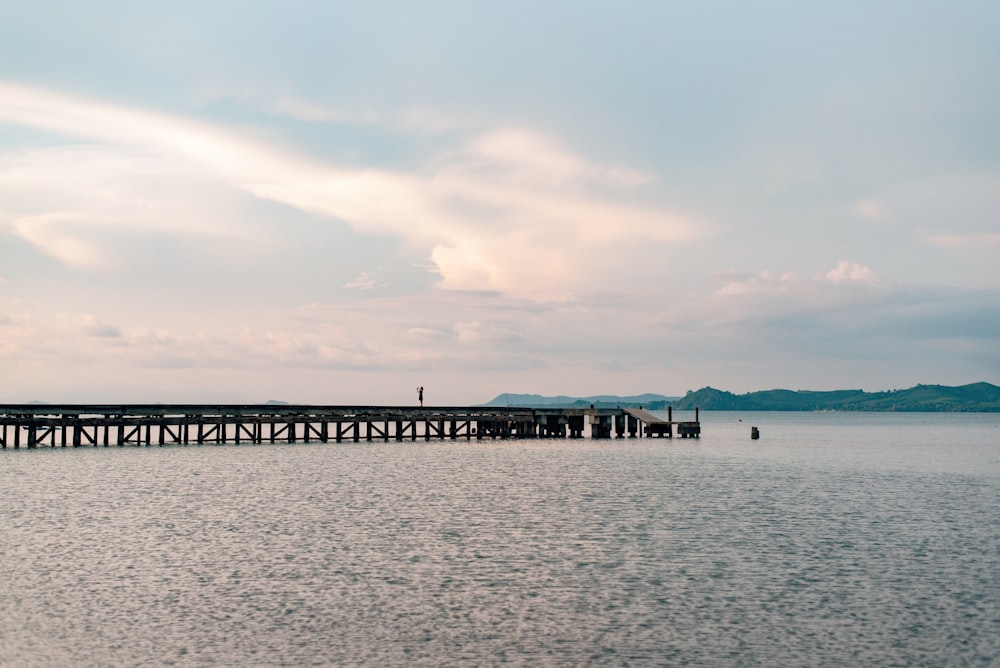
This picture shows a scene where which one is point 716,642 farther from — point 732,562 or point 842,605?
point 732,562

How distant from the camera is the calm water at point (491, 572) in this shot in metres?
17.5

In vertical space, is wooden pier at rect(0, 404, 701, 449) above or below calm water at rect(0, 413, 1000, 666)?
above

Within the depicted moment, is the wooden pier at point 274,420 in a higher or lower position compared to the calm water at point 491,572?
higher

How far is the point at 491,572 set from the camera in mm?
24344

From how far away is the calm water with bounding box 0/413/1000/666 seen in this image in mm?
17484

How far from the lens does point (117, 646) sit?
17219 mm

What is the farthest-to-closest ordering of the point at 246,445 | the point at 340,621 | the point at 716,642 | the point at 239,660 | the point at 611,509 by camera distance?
the point at 246,445 < the point at 611,509 < the point at 340,621 < the point at 716,642 < the point at 239,660

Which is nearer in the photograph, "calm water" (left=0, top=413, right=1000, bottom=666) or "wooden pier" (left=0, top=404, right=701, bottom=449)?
"calm water" (left=0, top=413, right=1000, bottom=666)

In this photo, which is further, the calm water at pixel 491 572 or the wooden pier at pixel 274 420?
the wooden pier at pixel 274 420

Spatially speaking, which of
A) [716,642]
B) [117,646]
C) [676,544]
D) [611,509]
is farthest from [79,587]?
[611,509]

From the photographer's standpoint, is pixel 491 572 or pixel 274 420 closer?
pixel 491 572

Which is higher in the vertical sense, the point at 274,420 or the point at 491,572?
the point at 274,420

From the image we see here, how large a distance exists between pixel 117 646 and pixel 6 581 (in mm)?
7569

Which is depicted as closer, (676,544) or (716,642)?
(716,642)
